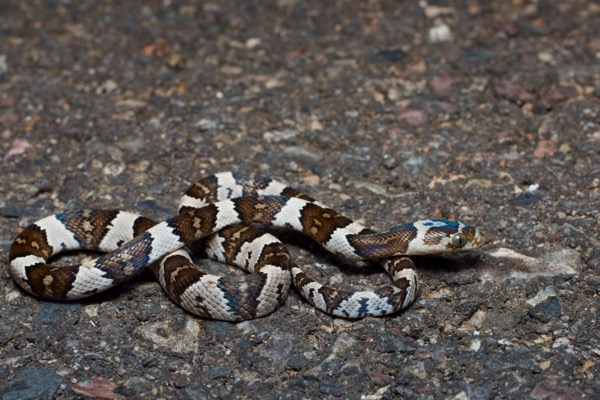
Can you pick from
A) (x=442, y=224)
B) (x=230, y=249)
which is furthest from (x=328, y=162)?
(x=442, y=224)

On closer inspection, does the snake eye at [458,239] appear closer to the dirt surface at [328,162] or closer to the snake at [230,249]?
the snake at [230,249]

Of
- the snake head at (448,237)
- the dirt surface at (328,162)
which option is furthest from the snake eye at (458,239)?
the dirt surface at (328,162)

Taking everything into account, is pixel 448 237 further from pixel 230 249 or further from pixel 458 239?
pixel 230 249

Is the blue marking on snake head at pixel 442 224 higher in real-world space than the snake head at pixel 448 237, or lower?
higher

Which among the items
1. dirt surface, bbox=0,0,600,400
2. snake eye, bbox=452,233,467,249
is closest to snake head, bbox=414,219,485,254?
snake eye, bbox=452,233,467,249

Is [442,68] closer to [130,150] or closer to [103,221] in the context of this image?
[130,150]

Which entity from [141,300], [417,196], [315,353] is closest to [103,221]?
[141,300]
